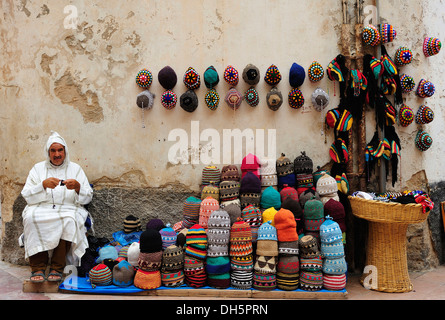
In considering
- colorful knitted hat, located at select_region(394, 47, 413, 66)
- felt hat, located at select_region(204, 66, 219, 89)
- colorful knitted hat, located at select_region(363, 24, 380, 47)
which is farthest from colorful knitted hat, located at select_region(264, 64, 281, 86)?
colorful knitted hat, located at select_region(394, 47, 413, 66)

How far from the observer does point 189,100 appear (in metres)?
4.10

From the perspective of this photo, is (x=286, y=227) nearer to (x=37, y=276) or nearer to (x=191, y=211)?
(x=191, y=211)

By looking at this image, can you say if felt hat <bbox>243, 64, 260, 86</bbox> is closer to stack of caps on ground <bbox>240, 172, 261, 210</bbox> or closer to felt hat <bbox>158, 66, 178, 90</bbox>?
felt hat <bbox>158, 66, 178, 90</bbox>

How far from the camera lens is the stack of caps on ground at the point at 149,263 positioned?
3357 mm

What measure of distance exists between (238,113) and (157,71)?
3.39 feet

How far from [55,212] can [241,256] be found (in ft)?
6.02

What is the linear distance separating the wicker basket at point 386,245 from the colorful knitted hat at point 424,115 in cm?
117

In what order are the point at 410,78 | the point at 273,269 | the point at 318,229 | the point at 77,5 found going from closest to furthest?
the point at 273,269 < the point at 318,229 < the point at 410,78 < the point at 77,5

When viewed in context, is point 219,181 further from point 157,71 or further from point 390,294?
point 390,294

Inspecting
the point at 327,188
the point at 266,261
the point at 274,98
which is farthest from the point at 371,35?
the point at 266,261

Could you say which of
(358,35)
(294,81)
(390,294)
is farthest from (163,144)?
(390,294)

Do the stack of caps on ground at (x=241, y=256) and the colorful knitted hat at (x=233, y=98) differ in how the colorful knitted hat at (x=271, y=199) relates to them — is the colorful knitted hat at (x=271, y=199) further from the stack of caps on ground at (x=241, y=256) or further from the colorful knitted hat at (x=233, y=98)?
the colorful knitted hat at (x=233, y=98)

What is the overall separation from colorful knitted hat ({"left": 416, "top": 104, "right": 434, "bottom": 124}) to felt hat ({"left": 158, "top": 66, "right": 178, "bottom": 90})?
8.86 feet

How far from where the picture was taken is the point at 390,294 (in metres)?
3.47
